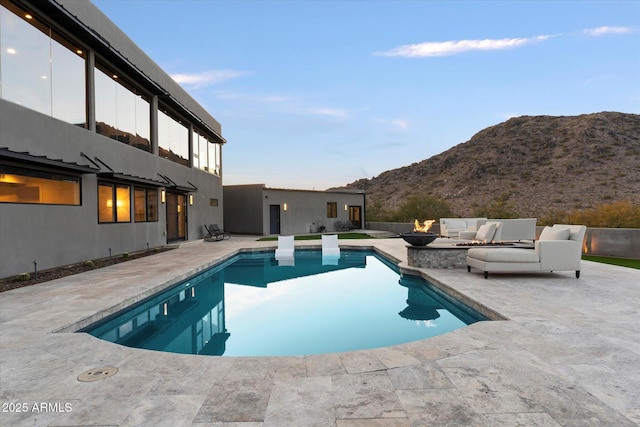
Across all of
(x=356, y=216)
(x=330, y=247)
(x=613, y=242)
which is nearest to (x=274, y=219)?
(x=356, y=216)

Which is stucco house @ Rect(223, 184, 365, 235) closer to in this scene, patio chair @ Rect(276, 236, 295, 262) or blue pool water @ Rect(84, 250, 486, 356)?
patio chair @ Rect(276, 236, 295, 262)

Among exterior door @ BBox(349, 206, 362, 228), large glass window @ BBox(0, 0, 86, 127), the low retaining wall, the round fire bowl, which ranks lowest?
the low retaining wall

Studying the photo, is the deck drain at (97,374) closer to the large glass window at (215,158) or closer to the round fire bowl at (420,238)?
the round fire bowl at (420,238)

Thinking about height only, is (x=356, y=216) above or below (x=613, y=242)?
above

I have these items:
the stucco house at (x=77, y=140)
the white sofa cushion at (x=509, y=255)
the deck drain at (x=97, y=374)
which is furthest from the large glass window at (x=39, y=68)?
the white sofa cushion at (x=509, y=255)

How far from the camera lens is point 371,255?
11.3 meters

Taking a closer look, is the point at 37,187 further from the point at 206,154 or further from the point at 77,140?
the point at 206,154

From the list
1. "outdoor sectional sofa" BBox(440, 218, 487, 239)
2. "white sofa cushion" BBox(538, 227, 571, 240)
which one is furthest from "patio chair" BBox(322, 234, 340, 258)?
"white sofa cushion" BBox(538, 227, 571, 240)

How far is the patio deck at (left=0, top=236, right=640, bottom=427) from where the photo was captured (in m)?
1.91

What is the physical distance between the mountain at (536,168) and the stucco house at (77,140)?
18.0 meters

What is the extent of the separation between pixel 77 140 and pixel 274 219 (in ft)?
42.5

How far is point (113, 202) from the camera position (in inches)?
374

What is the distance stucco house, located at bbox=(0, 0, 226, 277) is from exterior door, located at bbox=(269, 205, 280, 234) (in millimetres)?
7429

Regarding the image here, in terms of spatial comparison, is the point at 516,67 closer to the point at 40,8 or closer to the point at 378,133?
the point at 378,133
